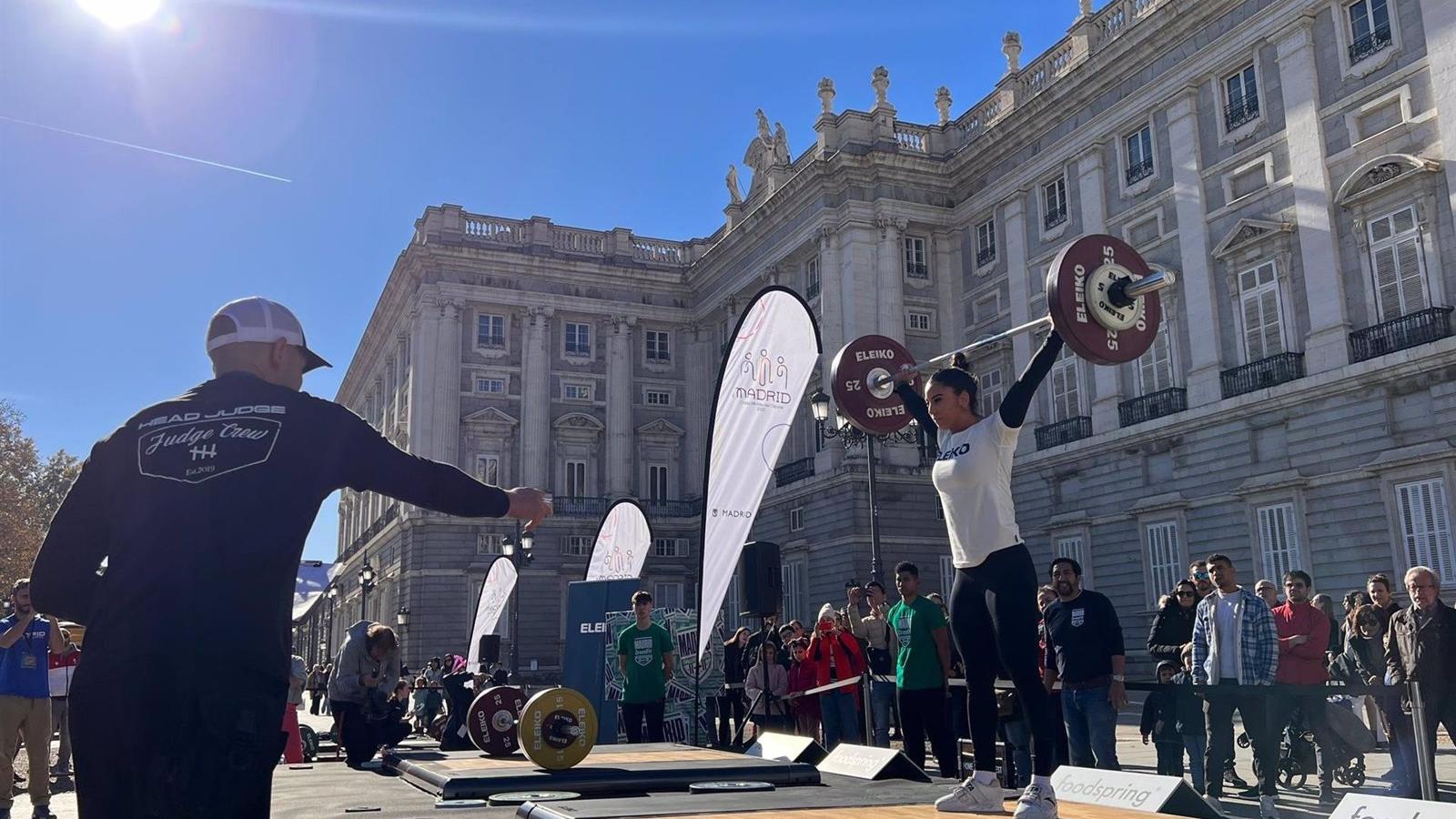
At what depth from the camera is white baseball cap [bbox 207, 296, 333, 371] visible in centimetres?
272

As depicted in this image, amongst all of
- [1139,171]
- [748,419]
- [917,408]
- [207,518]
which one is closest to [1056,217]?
[1139,171]

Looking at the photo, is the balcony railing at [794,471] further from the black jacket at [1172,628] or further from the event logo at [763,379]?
the event logo at [763,379]

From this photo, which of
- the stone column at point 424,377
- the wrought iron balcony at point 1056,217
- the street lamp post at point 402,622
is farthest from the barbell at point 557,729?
the street lamp post at point 402,622

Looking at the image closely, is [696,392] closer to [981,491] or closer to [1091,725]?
[1091,725]

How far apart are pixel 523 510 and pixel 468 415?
39.2 metres

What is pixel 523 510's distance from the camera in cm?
291

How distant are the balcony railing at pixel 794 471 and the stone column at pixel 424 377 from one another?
44.1ft

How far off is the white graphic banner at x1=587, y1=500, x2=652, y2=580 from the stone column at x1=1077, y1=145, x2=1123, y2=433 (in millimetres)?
14332

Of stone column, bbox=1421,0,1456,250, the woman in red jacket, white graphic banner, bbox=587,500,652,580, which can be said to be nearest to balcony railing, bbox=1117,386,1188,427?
stone column, bbox=1421,0,1456,250

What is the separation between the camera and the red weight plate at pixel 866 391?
6.19 metres

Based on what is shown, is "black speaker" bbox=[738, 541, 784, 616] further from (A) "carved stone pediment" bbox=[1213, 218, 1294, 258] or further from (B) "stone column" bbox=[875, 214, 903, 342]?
(B) "stone column" bbox=[875, 214, 903, 342]

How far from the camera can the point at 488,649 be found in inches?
706

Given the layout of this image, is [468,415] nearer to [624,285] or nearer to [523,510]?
[624,285]

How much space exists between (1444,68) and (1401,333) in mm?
4501
